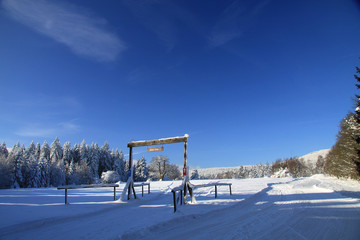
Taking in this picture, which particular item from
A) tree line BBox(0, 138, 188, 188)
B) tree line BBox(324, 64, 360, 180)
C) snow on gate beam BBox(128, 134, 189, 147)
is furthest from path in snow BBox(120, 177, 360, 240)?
tree line BBox(0, 138, 188, 188)

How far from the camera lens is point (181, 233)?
5.21 meters

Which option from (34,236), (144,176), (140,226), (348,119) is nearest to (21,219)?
(34,236)

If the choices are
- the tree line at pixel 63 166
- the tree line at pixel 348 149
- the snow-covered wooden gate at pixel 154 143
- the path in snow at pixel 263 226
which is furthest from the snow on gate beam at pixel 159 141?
the tree line at pixel 63 166

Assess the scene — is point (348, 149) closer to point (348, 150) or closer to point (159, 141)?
point (348, 150)

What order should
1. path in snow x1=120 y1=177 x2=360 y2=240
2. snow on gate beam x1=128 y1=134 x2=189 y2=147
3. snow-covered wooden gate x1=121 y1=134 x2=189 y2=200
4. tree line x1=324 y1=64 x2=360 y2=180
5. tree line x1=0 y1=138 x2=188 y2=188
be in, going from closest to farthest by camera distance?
path in snow x1=120 y1=177 x2=360 y2=240 < snow-covered wooden gate x1=121 y1=134 x2=189 y2=200 < snow on gate beam x1=128 y1=134 x2=189 y2=147 < tree line x1=324 y1=64 x2=360 y2=180 < tree line x1=0 y1=138 x2=188 y2=188

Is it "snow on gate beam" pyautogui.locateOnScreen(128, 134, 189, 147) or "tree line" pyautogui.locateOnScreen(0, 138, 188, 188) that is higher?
"snow on gate beam" pyautogui.locateOnScreen(128, 134, 189, 147)

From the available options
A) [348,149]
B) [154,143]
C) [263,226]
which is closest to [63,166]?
[154,143]

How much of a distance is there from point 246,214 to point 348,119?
26.0 m

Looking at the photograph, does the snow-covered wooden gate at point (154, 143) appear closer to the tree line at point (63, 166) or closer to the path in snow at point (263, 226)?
the path in snow at point (263, 226)

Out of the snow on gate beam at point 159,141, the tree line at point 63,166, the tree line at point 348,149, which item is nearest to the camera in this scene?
the snow on gate beam at point 159,141

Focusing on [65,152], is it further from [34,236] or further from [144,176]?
[34,236]

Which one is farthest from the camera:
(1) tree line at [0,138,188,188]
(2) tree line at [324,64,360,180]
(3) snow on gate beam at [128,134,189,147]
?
(1) tree line at [0,138,188,188]

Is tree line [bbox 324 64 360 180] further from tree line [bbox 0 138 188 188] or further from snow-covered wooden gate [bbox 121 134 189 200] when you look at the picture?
tree line [bbox 0 138 188 188]

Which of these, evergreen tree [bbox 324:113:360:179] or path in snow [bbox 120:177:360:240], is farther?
evergreen tree [bbox 324:113:360:179]
